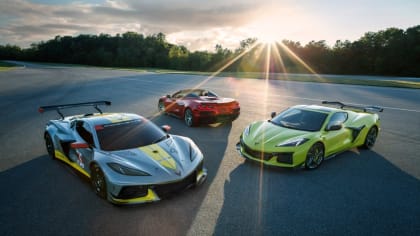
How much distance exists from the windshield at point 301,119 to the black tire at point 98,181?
424 centimetres

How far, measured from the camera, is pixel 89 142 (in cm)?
508

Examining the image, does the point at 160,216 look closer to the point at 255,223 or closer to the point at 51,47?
the point at 255,223

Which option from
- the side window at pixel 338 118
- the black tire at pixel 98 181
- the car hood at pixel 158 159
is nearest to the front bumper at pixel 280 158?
the side window at pixel 338 118

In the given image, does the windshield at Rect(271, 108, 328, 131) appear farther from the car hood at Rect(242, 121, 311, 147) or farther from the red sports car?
the red sports car

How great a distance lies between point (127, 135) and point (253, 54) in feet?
259

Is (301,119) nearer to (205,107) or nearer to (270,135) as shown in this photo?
(270,135)

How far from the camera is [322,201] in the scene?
4.63 metres

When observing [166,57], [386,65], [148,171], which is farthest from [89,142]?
[166,57]

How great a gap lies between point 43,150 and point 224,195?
17.0 ft

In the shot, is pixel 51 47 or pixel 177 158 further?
pixel 51 47

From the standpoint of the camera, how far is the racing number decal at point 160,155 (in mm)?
4535

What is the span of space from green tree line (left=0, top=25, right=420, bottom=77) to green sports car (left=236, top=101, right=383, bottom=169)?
58398mm

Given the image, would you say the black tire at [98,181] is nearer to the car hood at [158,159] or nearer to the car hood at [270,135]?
the car hood at [158,159]

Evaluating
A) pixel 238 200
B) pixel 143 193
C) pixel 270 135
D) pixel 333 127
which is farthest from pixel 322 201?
pixel 143 193
